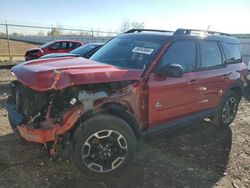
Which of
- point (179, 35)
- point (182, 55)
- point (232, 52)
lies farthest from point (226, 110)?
point (179, 35)

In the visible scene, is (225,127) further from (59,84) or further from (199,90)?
(59,84)

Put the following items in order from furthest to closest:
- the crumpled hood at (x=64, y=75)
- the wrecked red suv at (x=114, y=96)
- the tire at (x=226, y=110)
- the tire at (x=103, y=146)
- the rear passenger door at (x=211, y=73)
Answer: the tire at (x=226, y=110) < the rear passenger door at (x=211, y=73) < the tire at (x=103, y=146) < the wrecked red suv at (x=114, y=96) < the crumpled hood at (x=64, y=75)

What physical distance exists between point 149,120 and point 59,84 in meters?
1.50

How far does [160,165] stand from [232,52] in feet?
9.89

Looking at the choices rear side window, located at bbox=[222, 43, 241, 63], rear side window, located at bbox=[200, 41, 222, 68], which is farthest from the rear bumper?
rear side window, located at bbox=[222, 43, 241, 63]

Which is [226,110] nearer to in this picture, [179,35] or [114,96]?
[179,35]

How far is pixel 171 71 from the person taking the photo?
3.88 m

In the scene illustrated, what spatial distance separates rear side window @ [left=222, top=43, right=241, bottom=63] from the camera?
18.0ft

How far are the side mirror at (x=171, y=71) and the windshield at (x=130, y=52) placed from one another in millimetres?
236

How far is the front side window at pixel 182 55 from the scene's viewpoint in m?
4.18

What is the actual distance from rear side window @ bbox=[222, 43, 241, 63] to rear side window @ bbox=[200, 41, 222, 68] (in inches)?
10.6

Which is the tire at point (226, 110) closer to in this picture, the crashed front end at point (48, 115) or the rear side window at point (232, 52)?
the rear side window at point (232, 52)

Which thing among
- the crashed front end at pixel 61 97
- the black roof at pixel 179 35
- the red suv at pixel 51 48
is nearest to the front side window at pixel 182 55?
the black roof at pixel 179 35

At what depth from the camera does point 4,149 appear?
4293mm
